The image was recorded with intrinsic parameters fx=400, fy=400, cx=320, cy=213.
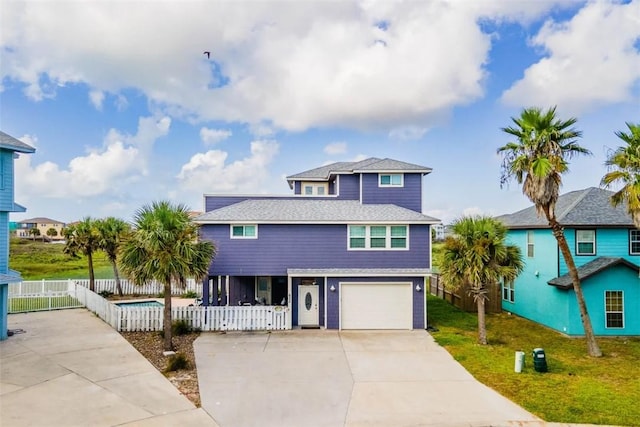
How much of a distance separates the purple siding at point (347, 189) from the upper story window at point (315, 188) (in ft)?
11.5

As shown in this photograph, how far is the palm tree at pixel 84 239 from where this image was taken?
24.9m

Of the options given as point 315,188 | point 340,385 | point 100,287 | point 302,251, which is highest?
point 315,188

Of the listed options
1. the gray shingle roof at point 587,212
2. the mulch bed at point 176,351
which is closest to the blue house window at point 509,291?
the gray shingle roof at point 587,212

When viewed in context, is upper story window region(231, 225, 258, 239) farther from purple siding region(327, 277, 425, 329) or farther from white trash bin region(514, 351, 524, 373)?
white trash bin region(514, 351, 524, 373)

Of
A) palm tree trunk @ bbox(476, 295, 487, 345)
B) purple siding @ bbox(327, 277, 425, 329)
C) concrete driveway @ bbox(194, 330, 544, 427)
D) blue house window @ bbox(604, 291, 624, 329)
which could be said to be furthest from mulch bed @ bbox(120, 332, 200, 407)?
blue house window @ bbox(604, 291, 624, 329)

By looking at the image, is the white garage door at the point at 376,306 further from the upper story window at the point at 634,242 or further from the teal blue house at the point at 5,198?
the teal blue house at the point at 5,198

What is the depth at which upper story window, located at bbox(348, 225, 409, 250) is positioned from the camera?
18578mm

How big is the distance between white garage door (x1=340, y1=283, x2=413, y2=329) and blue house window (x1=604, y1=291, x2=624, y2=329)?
26.5 feet

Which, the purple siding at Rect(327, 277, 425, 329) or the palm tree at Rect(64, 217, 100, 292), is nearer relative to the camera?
the purple siding at Rect(327, 277, 425, 329)

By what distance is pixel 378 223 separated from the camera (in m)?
18.4

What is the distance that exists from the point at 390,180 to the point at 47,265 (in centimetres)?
4229

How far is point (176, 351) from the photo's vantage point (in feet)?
45.2

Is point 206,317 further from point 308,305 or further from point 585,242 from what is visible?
point 585,242

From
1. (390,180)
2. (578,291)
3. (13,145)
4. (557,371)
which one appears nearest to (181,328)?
(13,145)
